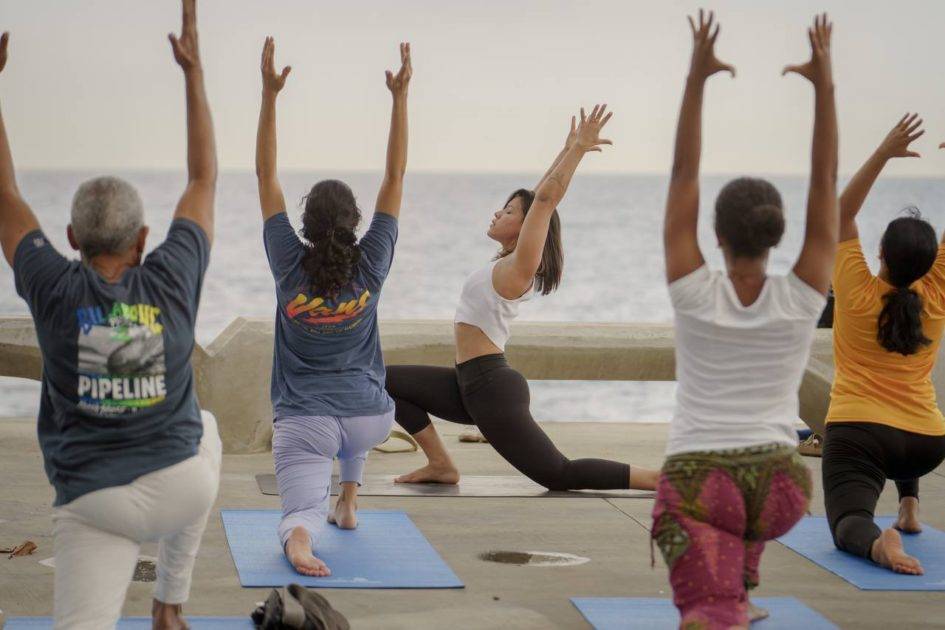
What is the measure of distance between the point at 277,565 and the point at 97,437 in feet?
5.54

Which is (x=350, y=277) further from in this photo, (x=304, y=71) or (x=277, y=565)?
(x=304, y=71)

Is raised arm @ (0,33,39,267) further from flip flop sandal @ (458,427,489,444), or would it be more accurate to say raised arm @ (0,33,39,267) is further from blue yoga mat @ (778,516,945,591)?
flip flop sandal @ (458,427,489,444)

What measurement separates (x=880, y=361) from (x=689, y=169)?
211cm

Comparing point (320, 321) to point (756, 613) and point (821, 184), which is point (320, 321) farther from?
point (821, 184)

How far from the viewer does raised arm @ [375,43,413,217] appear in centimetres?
509

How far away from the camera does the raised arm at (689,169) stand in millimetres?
3459

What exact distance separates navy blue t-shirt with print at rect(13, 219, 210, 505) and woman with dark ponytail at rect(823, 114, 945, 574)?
106 inches

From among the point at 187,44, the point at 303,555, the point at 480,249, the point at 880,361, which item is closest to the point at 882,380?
the point at 880,361

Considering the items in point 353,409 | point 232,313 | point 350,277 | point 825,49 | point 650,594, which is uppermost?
point 825,49

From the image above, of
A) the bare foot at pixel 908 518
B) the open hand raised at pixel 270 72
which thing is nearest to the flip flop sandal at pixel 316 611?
the open hand raised at pixel 270 72

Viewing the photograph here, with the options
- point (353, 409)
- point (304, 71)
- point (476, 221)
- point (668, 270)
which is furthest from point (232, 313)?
point (476, 221)

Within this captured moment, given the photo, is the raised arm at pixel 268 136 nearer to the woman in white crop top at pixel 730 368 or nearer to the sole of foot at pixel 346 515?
the sole of foot at pixel 346 515

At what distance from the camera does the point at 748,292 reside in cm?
351

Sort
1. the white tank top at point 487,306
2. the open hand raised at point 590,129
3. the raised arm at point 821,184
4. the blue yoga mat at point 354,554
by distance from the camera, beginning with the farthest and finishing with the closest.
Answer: the white tank top at point 487,306 → the open hand raised at point 590,129 → the blue yoga mat at point 354,554 → the raised arm at point 821,184
